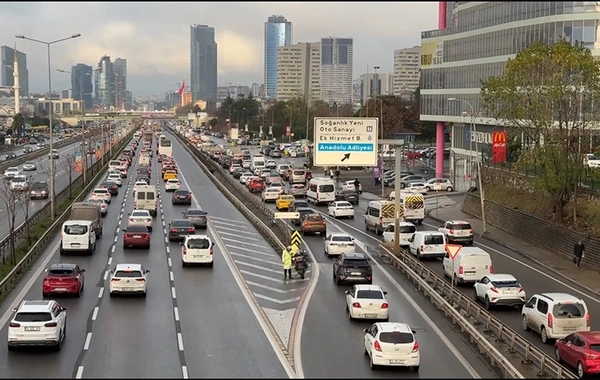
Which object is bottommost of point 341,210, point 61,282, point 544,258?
point 544,258

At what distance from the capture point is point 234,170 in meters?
96.1

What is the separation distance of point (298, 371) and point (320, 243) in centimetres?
2656

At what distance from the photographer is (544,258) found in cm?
4231

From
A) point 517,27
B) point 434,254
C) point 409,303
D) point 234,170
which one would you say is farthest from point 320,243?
point 234,170

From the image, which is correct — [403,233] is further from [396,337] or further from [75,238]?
[396,337]

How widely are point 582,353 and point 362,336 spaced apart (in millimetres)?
6516

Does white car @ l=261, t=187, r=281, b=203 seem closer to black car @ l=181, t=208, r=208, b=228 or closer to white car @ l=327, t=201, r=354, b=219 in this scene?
white car @ l=327, t=201, r=354, b=219

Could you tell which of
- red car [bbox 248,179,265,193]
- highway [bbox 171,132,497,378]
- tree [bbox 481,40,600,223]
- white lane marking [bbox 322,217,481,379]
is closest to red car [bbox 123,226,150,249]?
highway [bbox 171,132,497,378]

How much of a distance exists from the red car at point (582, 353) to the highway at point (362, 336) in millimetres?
2288

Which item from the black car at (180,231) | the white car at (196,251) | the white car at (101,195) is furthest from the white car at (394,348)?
the white car at (101,195)

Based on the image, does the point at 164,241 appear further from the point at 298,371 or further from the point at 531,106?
the point at 298,371

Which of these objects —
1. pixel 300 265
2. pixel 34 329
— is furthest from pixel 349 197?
pixel 34 329

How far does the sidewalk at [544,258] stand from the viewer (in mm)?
36406

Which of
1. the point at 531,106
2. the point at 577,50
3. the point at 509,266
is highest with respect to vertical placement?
the point at 577,50
